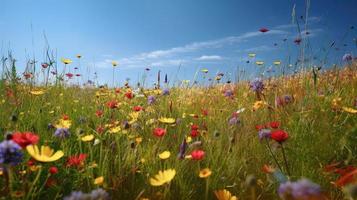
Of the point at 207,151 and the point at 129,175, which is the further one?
the point at 207,151

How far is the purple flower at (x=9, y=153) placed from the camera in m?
1.16

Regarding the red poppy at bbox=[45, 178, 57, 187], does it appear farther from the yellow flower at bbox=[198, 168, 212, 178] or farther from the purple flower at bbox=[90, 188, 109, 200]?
the yellow flower at bbox=[198, 168, 212, 178]

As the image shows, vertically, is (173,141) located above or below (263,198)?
above

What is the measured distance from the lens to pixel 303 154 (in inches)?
78.2

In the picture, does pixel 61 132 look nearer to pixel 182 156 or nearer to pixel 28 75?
pixel 182 156

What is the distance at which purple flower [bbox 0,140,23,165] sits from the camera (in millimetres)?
1160

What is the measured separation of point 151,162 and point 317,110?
1.31 m

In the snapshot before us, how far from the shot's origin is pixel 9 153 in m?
1.16

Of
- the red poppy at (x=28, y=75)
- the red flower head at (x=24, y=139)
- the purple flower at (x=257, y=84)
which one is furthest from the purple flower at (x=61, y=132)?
the red poppy at (x=28, y=75)

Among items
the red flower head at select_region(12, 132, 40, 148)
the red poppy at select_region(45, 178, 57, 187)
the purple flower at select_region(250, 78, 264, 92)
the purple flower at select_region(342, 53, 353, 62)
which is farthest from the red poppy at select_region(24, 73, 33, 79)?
the purple flower at select_region(342, 53, 353, 62)

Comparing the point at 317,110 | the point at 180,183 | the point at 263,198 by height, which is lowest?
the point at 263,198

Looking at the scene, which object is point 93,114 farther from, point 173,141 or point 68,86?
point 68,86

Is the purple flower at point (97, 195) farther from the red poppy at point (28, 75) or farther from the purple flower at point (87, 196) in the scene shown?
the red poppy at point (28, 75)

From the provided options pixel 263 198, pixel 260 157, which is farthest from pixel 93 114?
pixel 263 198
